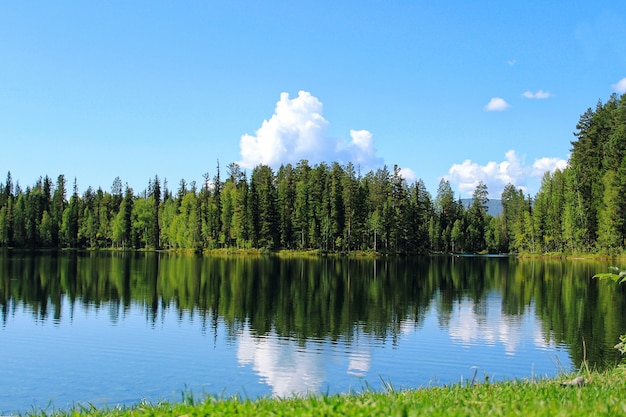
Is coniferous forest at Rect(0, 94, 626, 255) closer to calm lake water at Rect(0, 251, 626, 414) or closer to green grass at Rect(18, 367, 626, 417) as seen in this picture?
calm lake water at Rect(0, 251, 626, 414)

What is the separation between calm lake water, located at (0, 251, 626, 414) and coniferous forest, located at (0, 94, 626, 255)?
54777 millimetres

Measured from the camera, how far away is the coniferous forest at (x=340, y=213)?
331 feet

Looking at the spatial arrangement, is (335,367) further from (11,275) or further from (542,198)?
(542,198)

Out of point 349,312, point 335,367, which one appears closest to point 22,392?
point 335,367

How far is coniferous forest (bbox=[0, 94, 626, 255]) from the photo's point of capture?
101 m

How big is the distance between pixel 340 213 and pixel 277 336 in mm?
88127

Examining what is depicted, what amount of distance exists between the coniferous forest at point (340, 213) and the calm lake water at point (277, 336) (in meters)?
54.8

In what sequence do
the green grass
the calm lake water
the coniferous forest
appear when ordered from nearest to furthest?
the green grass
the calm lake water
the coniferous forest

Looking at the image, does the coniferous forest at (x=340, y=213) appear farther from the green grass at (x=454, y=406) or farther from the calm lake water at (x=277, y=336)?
the green grass at (x=454, y=406)

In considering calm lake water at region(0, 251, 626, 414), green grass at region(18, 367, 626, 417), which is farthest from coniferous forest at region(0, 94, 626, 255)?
green grass at region(18, 367, 626, 417)

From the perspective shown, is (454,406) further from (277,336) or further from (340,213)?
(340,213)

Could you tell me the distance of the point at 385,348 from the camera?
24.5m

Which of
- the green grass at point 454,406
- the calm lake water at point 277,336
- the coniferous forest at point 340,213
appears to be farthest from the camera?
the coniferous forest at point 340,213

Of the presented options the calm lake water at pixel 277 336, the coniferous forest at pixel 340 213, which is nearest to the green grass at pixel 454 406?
the calm lake water at pixel 277 336
